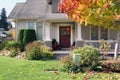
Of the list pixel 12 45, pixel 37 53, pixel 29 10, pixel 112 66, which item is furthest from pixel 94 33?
pixel 112 66

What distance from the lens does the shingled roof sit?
1356 inches

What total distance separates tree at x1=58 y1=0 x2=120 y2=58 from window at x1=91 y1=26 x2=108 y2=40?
52.1 feet

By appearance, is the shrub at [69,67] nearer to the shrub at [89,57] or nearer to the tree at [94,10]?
the shrub at [89,57]

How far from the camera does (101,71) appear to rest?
58.5ft

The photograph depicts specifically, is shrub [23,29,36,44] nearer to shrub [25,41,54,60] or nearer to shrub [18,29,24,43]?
shrub [18,29,24,43]

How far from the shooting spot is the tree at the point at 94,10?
12.7m

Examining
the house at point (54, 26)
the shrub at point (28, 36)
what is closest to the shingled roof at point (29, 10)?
the house at point (54, 26)

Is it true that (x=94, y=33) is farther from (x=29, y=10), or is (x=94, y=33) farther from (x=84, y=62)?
(x=84, y=62)

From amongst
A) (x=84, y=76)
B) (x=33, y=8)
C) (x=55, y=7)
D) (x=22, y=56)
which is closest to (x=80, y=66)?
(x=84, y=76)

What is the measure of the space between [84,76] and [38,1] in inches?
930

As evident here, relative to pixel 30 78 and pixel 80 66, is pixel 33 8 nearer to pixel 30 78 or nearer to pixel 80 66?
pixel 80 66

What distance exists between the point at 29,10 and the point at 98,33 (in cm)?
838

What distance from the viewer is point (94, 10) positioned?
13758 mm

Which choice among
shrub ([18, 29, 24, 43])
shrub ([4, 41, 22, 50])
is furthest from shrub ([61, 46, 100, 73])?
shrub ([18, 29, 24, 43])
